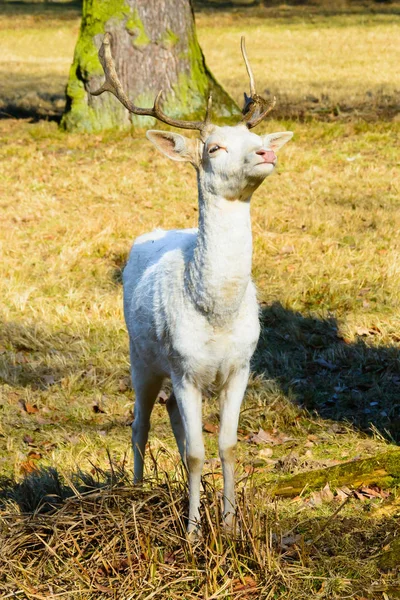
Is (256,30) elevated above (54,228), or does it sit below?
below

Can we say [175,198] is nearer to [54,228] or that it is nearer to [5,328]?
[54,228]

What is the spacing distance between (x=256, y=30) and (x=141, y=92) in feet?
A: 61.6

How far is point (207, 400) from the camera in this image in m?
6.43

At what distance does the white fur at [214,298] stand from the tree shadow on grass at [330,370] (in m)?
1.87

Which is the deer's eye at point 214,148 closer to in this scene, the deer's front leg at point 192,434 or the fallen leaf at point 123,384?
the deer's front leg at point 192,434

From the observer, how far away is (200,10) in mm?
36000

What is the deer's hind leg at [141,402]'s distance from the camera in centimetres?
478

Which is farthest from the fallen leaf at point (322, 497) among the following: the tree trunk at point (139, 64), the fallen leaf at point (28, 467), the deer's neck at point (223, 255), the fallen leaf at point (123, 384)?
the tree trunk at point (139, 64)

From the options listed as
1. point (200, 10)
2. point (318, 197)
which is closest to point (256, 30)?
point (200, 10)

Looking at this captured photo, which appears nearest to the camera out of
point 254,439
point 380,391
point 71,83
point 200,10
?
point 254,439

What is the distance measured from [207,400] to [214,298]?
2542 millimetres

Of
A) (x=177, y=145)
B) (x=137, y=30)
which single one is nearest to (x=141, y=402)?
(x=177, y=145)

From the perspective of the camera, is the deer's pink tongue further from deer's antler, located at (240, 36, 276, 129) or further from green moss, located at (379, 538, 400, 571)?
green moss, located at (379, 538, 400, 571)

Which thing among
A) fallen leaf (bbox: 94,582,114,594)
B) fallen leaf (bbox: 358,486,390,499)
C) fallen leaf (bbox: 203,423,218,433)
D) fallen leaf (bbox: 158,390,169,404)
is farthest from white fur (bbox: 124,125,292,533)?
fallen leaf (bbox: 158,390,169,404)
